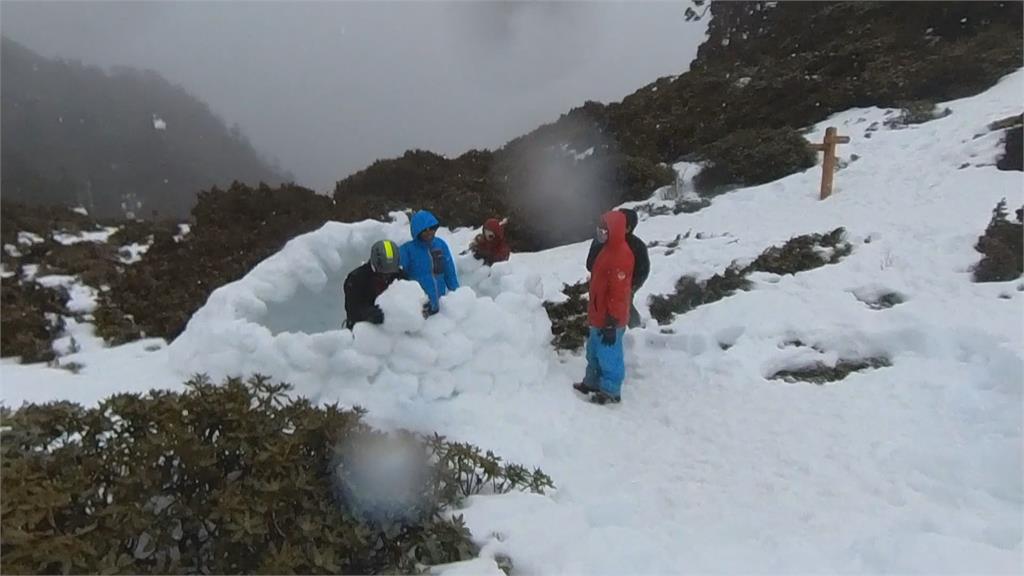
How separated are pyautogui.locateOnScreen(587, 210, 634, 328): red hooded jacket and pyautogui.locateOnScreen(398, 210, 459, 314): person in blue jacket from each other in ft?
4.94

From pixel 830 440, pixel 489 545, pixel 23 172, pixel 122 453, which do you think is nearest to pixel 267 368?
pixel 122 453

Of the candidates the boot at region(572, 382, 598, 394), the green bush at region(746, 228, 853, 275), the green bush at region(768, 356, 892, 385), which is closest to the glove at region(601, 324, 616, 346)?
the boot at region(572, 382, 598, 394)

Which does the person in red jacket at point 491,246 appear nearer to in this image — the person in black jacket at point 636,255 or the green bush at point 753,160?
the person in black jacket at point 636,255

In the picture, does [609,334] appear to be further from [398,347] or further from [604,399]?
[398,347]

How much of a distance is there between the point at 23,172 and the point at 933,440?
291 feet

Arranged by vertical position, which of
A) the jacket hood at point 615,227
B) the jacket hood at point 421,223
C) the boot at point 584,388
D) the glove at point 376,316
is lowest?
the boot at point 584,388

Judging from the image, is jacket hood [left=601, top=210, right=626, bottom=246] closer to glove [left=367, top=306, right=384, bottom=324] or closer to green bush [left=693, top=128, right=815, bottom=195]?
glove [left=367, top=306, right=384, bottom=324]

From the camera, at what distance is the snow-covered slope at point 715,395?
3.60 m

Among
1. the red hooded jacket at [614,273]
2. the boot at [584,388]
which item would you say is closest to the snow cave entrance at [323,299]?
the boot at [584,388]

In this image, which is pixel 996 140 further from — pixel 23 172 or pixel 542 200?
pixel 23 172

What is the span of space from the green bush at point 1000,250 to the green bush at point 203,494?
6220mm

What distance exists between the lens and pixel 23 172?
72.3m

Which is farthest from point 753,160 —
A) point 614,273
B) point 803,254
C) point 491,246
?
point 614,273

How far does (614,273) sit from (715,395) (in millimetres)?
1372
